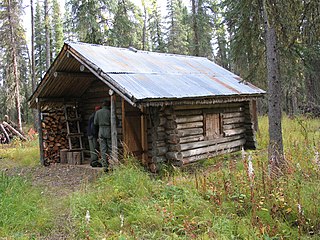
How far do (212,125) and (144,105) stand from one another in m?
3.99

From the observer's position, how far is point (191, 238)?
4609 millimetres

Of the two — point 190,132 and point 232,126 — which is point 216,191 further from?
point 232,126

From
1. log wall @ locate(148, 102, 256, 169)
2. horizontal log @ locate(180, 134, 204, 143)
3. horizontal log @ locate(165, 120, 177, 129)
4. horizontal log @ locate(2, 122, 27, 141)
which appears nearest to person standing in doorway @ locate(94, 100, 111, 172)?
log wall @ locate(148, 102, 256, 169)

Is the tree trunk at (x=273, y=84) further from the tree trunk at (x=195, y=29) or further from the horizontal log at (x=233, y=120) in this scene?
the tree trunk at (x=195, y=29)

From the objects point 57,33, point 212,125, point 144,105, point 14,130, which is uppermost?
point 57,33

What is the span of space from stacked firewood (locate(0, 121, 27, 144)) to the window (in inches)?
526

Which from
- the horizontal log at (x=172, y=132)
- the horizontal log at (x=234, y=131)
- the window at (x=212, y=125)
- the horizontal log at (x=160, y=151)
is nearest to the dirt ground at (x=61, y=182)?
the horizontal log at (x=160, y=151)

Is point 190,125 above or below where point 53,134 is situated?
above

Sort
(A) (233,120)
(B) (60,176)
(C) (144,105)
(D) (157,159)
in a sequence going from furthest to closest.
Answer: (A) (233,120) < (B) (60,176) < (D) (157,159) < (C) (144,105)

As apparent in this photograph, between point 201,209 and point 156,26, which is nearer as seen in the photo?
point 201,209

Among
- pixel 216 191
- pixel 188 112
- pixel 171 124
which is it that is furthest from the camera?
pixel 188 112

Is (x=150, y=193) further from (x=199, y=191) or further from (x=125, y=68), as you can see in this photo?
(x=125, y=68)

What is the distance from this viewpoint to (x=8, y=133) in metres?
20.3

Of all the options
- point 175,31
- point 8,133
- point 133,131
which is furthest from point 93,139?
point 175,31
